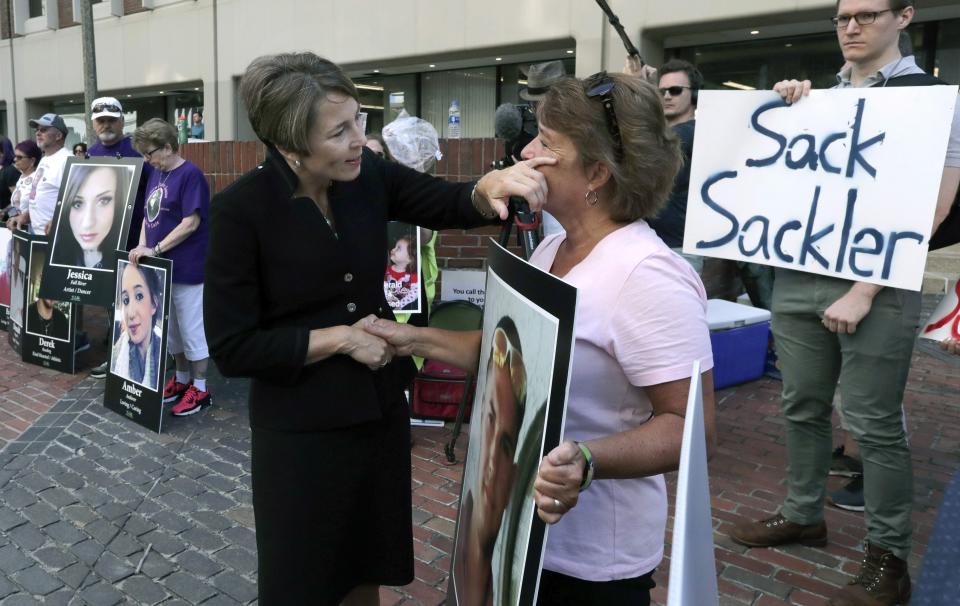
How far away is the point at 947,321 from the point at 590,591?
186 centimetres

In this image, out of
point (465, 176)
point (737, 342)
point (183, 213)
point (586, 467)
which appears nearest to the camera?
point (586, 467)

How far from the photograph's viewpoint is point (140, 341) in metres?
5.18

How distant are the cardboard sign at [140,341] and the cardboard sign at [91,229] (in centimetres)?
52

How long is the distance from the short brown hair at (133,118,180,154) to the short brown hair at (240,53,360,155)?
366 centimetres

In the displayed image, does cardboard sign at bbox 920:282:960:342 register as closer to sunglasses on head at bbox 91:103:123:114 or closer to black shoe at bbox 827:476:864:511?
black shoe at bbox 827:476:864:511

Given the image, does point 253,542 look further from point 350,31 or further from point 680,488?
point 350,31

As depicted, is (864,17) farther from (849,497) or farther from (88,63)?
(88,63)

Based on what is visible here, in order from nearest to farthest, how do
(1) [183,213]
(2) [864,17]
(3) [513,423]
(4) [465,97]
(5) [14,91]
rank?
(3) [513,423] < (2) [864,17] < (1) [183,213] < (4) [465,97] < (5) [14,91]

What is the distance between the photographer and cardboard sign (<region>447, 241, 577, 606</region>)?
120 cm

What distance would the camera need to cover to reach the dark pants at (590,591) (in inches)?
63.4

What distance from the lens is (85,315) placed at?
28.5 feet

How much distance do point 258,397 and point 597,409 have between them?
96 centimetres

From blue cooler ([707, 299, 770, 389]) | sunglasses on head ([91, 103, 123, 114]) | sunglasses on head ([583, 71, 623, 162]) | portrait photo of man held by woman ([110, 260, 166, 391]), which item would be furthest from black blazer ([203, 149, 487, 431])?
sunglasses on head ([91, 103, 123, 114])

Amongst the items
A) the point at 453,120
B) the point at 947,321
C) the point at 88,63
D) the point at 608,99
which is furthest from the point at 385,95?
the point at 608,99
